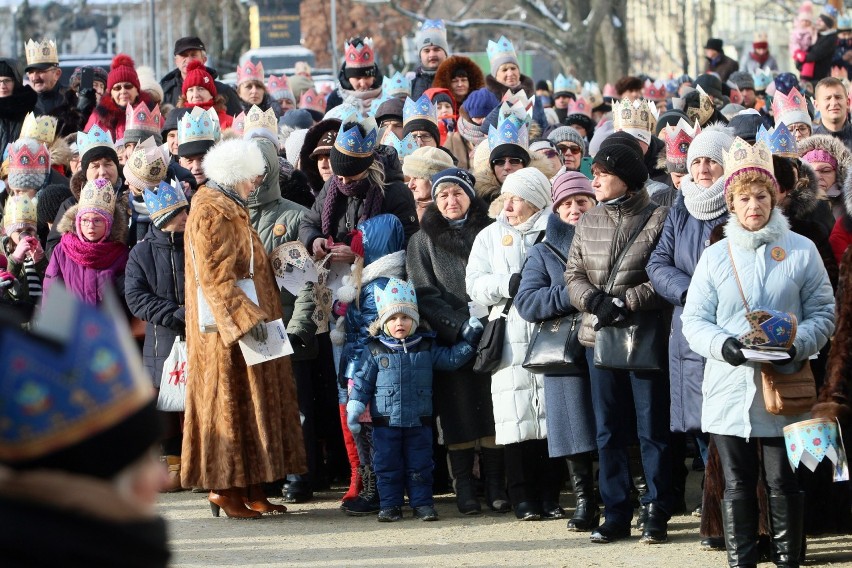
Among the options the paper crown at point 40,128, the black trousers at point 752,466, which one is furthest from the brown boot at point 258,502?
the paper crown at point 40,128

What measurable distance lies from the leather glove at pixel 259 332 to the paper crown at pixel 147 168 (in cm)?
199

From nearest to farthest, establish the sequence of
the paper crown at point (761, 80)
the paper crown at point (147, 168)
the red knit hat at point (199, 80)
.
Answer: the paper crown at point (147, 168), the red knit hat at point (199, 80), the paper crown at point (761, 80)

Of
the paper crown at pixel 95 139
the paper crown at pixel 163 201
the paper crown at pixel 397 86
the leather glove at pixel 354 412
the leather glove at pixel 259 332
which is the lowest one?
the leather glove at pixel 354 412

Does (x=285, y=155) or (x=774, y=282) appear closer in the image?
(x=774, y=282)

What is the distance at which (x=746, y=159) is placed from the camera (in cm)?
704

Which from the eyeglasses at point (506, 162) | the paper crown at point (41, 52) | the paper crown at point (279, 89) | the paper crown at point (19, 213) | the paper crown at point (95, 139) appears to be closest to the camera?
the eyeglasses at point (506, 162)

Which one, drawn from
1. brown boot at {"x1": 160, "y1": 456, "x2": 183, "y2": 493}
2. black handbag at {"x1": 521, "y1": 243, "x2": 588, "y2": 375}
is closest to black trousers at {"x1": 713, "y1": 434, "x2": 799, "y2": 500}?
black handbag at {"x1": 521, "y1": 243, "x2": 588, "y2": 375}

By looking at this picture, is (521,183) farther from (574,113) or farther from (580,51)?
(580,51)

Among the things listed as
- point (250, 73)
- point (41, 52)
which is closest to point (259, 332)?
point (250, 73)

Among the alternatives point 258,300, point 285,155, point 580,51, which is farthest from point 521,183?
point 580,51

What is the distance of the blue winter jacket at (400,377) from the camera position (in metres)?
8.34

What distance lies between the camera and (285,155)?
1159 centimetres

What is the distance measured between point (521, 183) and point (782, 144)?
4.76 ft

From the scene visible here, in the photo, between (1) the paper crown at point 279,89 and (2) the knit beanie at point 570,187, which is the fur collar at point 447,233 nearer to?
(2) the knit beanie at point 570,187
